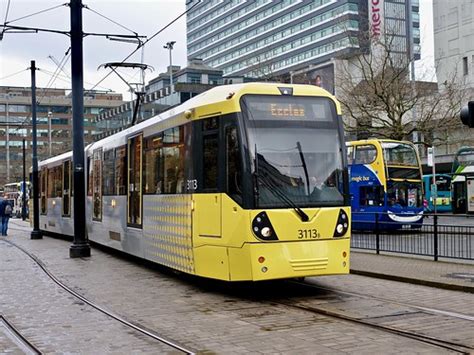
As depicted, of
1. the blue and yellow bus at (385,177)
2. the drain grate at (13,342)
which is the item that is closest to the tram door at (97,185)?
the drain grate at (13,342)

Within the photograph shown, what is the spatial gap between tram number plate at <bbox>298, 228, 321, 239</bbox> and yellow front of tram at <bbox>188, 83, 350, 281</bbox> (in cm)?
2

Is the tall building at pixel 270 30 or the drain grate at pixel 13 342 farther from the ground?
the tall building at pixel 270 30

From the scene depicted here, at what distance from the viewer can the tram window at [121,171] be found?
1560 centimetres

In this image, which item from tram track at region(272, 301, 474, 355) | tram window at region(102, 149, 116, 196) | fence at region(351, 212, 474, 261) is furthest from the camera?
tram window at region(102, 149, 116, 196)

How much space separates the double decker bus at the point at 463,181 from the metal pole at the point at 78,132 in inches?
1084

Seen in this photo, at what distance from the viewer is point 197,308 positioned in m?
9.61

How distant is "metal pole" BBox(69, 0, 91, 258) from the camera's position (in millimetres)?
17609

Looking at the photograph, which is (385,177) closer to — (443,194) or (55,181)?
(55,181)

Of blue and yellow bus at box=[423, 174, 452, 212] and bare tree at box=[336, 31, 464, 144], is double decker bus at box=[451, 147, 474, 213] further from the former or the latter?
blue and yellow bus at box=[423, 174, 452, 212]

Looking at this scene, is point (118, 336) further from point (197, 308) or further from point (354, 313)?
point (354, 313)

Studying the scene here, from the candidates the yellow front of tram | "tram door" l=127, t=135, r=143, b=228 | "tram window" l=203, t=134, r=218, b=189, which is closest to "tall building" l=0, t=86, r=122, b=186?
"tram door" l=127, t=135, r=143, b=228

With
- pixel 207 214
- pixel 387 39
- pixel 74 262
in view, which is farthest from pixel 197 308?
pixel 387 39

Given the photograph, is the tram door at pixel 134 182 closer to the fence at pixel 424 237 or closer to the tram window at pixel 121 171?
the tram window at pixel 121 171

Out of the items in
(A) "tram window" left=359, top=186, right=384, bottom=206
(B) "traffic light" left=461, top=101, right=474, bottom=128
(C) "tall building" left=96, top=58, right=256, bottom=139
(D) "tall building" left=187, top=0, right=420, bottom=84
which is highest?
(D) "tall building" left=187, top=0, right=420, bottom=84
